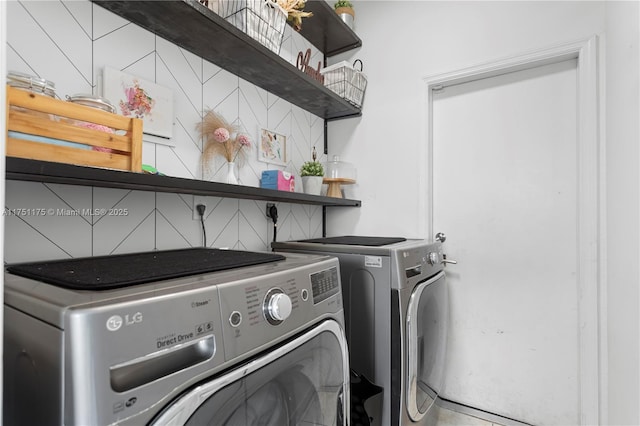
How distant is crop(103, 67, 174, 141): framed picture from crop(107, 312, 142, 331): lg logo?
0.89 m

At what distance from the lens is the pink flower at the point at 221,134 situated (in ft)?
4.51

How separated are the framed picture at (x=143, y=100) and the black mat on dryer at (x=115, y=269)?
1.71 feet

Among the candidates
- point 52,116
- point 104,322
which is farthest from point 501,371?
point 52,116

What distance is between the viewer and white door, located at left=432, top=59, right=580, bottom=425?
1622mm

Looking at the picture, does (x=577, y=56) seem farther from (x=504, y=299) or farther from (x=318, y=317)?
(x=318, y=317)

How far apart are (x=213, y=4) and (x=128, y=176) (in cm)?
83

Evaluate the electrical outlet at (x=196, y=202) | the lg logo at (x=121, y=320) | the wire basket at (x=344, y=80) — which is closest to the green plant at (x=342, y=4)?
the wire basket at (x=344, y=80)

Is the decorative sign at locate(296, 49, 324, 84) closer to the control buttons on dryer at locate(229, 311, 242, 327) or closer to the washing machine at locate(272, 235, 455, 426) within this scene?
the washing machine at locate(272, 235, 455, 426)

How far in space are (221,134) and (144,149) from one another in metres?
0.31

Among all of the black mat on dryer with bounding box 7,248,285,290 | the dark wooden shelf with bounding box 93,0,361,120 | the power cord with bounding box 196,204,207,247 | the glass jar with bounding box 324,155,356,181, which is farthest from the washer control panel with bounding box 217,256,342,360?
the glass jar with bounding box 324,155,356,181

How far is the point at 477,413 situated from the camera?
1.80 metres

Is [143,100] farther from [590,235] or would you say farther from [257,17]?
[590,235]

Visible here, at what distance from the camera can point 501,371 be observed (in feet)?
5.78

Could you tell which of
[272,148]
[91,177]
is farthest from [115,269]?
[272,148]
